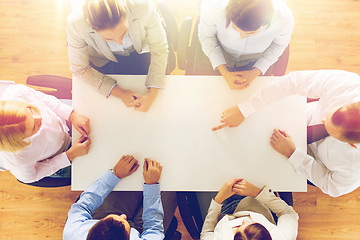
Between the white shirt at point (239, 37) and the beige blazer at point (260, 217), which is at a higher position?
the white shirt at point (239, 37)

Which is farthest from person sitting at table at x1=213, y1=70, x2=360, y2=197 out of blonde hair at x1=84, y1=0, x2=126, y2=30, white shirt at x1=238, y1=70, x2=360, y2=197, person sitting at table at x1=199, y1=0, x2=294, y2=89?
blonde hair at x1=84, y1=0, x2=126, y2=30

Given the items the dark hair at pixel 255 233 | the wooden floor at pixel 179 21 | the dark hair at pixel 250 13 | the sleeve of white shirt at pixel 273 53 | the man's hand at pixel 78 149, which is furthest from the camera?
the wooden floor at pixel 179 21

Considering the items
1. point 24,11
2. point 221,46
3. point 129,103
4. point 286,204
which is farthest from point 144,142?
point 24,11

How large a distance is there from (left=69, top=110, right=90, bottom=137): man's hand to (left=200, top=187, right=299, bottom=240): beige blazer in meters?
0.75

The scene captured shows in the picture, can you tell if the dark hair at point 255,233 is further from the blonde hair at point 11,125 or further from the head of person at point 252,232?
the blonde hair at point 11,125

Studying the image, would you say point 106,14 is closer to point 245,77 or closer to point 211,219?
point 245,77

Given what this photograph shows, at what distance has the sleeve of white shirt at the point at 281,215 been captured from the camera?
1.38m

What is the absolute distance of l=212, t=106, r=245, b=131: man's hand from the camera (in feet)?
4.38

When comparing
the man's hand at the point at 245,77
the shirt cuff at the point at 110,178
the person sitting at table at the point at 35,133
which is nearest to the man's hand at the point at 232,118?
the man's hand at the point at 245,77

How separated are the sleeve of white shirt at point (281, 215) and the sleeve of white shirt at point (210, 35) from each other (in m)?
0.72

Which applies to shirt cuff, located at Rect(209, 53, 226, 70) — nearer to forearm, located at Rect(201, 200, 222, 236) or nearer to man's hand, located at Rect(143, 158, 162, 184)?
man's hand, located at Rect(143, 158, 162, 184)

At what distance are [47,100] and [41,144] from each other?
0.23m

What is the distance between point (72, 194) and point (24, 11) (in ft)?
4.75

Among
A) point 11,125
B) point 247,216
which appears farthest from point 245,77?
point 11,125
